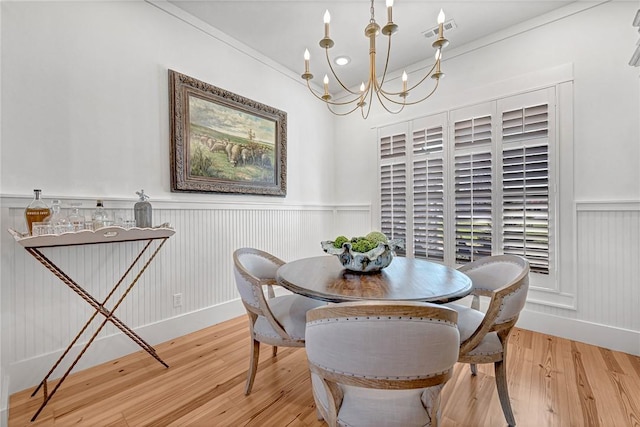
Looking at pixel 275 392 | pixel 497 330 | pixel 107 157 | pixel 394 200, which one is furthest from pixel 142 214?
pixel 394 200

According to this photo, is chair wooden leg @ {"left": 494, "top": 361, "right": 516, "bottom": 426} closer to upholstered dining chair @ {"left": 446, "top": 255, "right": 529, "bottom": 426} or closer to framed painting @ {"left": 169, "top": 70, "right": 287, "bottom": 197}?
upholstered dining chair @ {"left": 446, "top": 255, "right": 529, "bottom": 426}

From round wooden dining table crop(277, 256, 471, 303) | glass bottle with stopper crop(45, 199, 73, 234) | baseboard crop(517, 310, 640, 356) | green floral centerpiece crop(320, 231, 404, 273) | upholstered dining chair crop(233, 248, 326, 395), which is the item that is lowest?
baseboard crop(517, 310, 640, 356)

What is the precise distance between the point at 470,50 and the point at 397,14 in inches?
39.9

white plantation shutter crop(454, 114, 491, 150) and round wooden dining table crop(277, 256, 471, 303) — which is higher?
white plantation shutter crop(454, 114, 491, 150)

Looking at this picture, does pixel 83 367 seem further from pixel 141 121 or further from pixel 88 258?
pixel 141 121

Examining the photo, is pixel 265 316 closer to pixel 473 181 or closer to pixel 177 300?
pixel 177 300

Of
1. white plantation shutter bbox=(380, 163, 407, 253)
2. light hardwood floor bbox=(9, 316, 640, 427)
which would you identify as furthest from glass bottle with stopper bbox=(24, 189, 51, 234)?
white plantation shutter bbox=(380, 163, 407, 253)

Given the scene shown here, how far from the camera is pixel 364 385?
881 millimetres

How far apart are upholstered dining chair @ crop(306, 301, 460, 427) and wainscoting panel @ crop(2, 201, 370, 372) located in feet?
6.37

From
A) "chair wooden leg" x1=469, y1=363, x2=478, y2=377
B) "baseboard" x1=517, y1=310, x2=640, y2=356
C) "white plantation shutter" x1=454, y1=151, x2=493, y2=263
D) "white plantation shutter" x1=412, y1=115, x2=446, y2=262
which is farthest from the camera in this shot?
"white plantation shutter" x1=412, y1=115, x2=446, y2=262

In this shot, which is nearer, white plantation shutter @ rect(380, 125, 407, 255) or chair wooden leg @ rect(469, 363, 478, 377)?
chair wooden leg @ rect(469, 363, 478, 377)

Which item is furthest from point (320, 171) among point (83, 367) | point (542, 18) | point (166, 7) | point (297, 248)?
point (83, 367)

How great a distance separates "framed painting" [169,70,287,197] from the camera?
246cm

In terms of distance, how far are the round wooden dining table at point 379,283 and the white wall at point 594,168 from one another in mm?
1556
